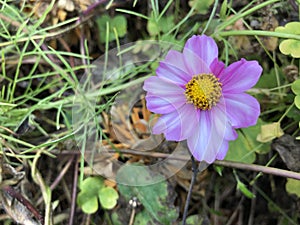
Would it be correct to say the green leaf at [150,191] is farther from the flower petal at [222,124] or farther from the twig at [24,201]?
the flower petal at [222,124]

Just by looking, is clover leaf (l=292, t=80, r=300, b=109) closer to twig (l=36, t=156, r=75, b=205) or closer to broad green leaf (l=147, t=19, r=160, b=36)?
broad green leaf (l=147, t=19, r=160, b=36)

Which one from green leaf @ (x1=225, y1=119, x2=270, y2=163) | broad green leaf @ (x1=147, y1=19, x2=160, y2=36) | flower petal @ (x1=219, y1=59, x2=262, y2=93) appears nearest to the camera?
flower petal @ (x1=219, y1=59, x2=262, y2=93)

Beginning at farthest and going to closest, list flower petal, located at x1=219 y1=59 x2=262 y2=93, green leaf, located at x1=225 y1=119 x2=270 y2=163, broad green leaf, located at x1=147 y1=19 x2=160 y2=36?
1. broad green leaf, located at x1=147 y1=19 x2=160 y2=36
2. green leaf, located at x1=225 y1=119 x2=270 y2=163
3. flower petal, located at x1=219 y1=59 x2=262 y2=93

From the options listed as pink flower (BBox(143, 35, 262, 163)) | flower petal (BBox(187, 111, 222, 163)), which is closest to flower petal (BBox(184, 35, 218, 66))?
pink flower (BBox(143, 35, 262, 163))

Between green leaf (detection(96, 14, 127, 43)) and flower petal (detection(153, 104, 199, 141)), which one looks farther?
green leaf (detection(96, 14, 127, 43))

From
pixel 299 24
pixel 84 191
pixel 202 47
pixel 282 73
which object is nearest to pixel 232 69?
pixel 202 47

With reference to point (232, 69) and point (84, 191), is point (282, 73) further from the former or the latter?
point (84, 191)
